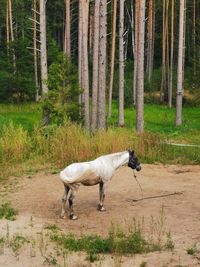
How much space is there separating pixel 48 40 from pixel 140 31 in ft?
87.6

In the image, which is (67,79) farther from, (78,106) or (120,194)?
(120,194)

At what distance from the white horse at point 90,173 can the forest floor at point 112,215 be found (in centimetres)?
47

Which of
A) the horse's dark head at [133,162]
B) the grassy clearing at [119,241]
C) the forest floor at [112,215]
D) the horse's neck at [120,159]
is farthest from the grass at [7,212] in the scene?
the horse's dark head at [133,162]

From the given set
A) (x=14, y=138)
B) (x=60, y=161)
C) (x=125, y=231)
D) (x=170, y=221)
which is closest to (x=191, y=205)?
(x=170, y=221)

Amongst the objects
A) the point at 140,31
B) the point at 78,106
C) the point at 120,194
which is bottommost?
the point at 120,194

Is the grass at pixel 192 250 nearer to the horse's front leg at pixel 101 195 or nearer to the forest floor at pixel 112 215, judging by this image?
the forest floor at pixel 112 215

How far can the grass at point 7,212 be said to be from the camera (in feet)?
37.5

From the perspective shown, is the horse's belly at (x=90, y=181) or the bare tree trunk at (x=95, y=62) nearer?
the horse's belly at (x=90, y=181)

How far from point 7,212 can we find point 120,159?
2.74 meters

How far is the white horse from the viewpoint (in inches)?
439

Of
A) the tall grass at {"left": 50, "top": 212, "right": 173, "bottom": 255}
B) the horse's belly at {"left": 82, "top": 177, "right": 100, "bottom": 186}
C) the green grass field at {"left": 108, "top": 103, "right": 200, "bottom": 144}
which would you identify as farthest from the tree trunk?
the tall grass at {"left": 50, "top": 212, "right": 173, "bottom": 255}

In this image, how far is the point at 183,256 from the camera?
28.6 ft

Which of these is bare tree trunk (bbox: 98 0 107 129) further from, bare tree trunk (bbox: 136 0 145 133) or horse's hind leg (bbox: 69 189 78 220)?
horse's hind leg (bbox: 69 189 78 220)

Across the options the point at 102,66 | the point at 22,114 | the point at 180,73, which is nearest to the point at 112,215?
the point at 102,66
